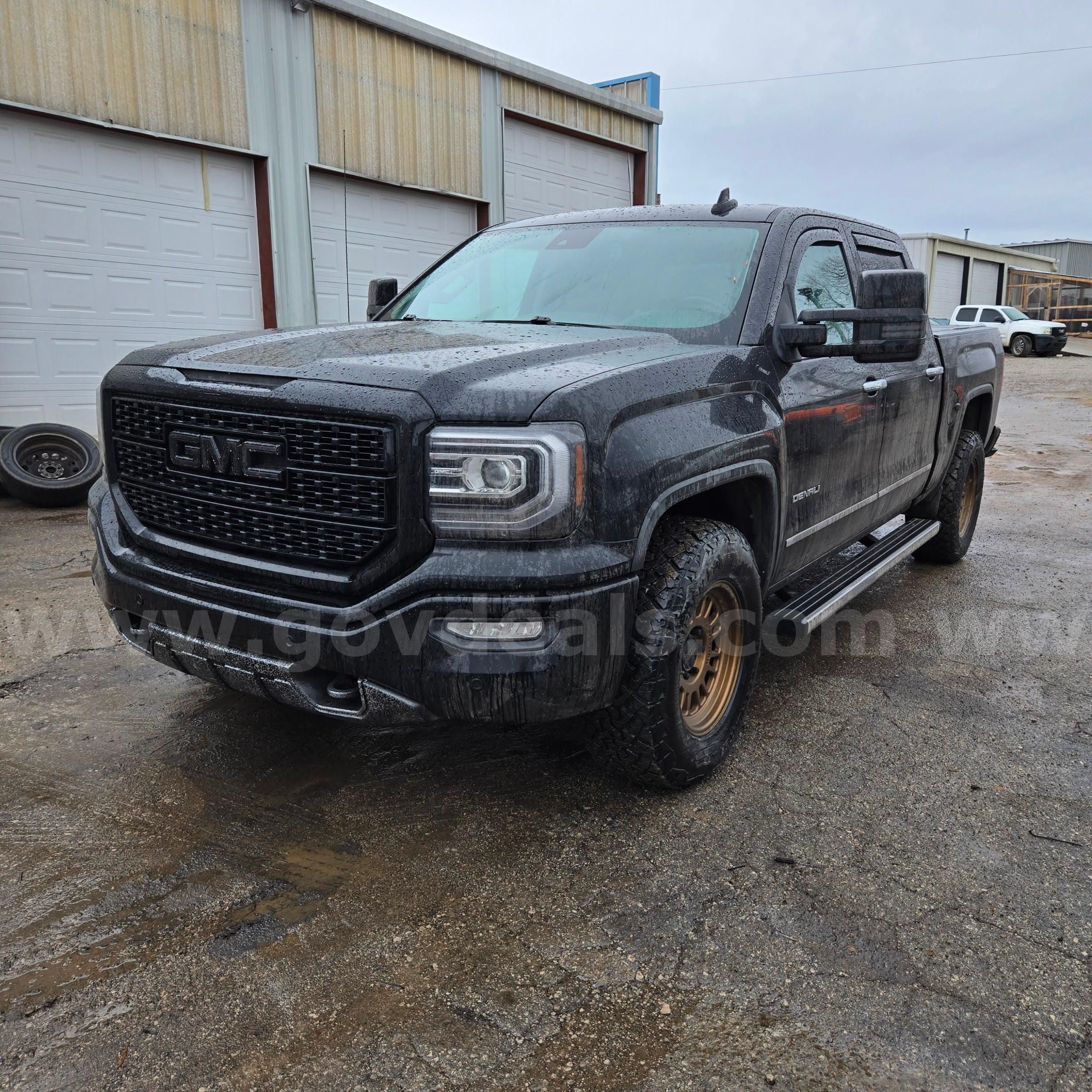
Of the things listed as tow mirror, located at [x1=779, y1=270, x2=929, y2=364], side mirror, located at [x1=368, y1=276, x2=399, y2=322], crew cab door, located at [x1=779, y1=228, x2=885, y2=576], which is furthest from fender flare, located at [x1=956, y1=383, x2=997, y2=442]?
side mirror, located at [x1=368, y1=276, x2=399, y2=322]

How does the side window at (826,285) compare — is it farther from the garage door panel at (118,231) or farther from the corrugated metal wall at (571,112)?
the corrugated metal wall at (571,112)

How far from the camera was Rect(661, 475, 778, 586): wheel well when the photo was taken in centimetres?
321

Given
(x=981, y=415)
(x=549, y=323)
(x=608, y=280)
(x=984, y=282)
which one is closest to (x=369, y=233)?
(x=981, y=415)

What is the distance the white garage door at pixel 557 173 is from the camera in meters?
13.5

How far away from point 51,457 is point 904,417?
22.5 ft

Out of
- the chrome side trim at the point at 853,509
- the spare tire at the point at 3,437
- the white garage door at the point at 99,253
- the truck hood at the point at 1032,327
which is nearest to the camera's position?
the chrome side trim at the point at 853,509

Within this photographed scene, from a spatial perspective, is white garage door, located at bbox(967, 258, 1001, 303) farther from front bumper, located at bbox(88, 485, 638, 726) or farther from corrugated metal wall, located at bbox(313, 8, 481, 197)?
front bumper, located at bbox(88, 485, 638, 726)

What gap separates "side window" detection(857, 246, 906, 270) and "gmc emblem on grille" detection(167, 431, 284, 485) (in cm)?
300

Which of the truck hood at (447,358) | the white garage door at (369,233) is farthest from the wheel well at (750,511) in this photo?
the white garage door at (369,233)

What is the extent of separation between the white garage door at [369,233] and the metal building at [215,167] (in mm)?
26

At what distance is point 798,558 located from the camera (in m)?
3.75

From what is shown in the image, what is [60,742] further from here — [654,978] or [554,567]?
[654,978]

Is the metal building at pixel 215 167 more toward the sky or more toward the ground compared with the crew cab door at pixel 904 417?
more toward the sky

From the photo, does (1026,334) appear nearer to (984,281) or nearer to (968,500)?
(984,281)
